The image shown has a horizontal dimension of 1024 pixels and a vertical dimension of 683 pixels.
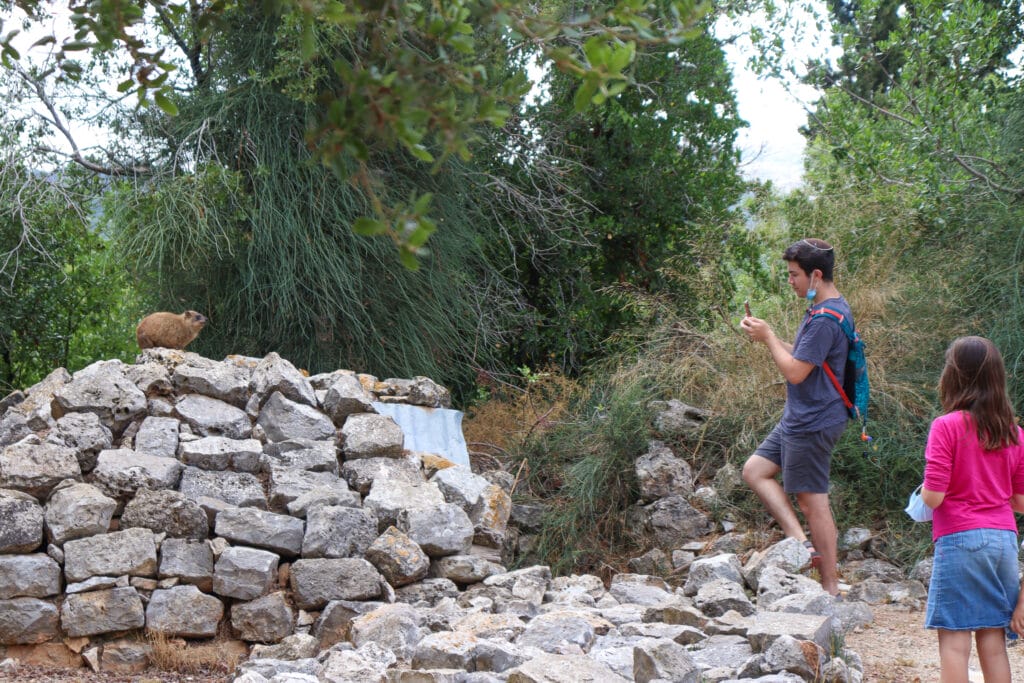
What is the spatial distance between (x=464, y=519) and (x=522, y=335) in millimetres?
4592

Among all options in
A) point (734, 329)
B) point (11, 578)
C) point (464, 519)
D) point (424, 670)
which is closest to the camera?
point (424, 670)

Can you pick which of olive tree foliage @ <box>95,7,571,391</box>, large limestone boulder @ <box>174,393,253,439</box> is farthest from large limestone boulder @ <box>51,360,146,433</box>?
olive tree foliage @ <box>95,7,571,391</box>

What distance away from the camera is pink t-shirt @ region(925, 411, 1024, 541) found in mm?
3316

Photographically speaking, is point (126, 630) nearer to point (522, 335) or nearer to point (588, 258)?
point (522, 335)

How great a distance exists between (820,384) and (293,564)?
9.05 feet

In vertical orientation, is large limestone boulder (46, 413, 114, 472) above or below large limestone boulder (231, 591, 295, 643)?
above

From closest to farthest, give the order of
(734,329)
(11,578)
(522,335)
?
(11,578) → (734,329) → (522,335)

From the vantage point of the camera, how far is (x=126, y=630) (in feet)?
16.1

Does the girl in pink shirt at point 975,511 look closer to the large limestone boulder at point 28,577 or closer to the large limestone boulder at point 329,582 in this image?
the large limestone boulder at point 329,582

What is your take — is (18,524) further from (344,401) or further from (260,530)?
(344,401)

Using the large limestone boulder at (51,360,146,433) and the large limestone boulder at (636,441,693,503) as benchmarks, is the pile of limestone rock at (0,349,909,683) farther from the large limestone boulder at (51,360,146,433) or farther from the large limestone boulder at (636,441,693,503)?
the large limestone boulder at (636,441,693,503)

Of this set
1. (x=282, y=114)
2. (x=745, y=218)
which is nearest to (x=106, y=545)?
(x=282, y=114)

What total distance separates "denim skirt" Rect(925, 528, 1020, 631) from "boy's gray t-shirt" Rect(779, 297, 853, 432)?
1.54 m

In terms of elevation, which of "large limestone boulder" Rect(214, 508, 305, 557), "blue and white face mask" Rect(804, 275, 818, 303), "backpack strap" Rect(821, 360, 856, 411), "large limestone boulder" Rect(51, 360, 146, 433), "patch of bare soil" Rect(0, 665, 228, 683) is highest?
"blue and white face mask" Rect(804, 275, 818, 303)
